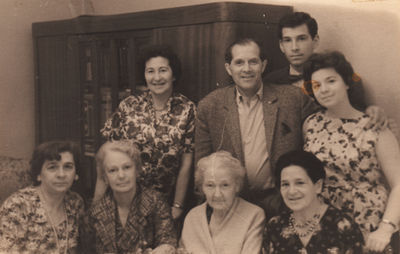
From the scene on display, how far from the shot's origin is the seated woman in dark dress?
140cm

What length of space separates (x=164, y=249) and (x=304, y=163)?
21.7 inches

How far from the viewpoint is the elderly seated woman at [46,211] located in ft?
5.48

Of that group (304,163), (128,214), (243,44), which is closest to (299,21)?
(243,44)

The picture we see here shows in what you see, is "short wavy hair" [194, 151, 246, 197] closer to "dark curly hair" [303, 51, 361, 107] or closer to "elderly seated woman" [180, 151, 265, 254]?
"elderly seated woman" [180, 151, 265, 254]

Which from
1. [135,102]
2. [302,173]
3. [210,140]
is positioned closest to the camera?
[302,173]

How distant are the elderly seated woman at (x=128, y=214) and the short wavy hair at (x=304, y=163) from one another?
43cm

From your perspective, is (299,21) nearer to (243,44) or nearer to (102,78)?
(243,44)

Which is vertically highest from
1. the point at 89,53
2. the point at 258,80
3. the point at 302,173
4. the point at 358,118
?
the point at 89,53

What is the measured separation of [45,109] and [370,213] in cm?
144

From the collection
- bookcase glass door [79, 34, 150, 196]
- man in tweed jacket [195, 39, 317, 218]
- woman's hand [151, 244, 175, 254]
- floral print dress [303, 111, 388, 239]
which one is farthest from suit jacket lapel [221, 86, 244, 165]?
bookcase glass door [79, 34, 150, 196]

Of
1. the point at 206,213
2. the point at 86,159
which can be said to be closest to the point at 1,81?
the point at 86,159

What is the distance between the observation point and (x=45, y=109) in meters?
2.19

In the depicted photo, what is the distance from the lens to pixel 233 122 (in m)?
1.65

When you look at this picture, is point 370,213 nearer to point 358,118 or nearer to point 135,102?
point 358,118
